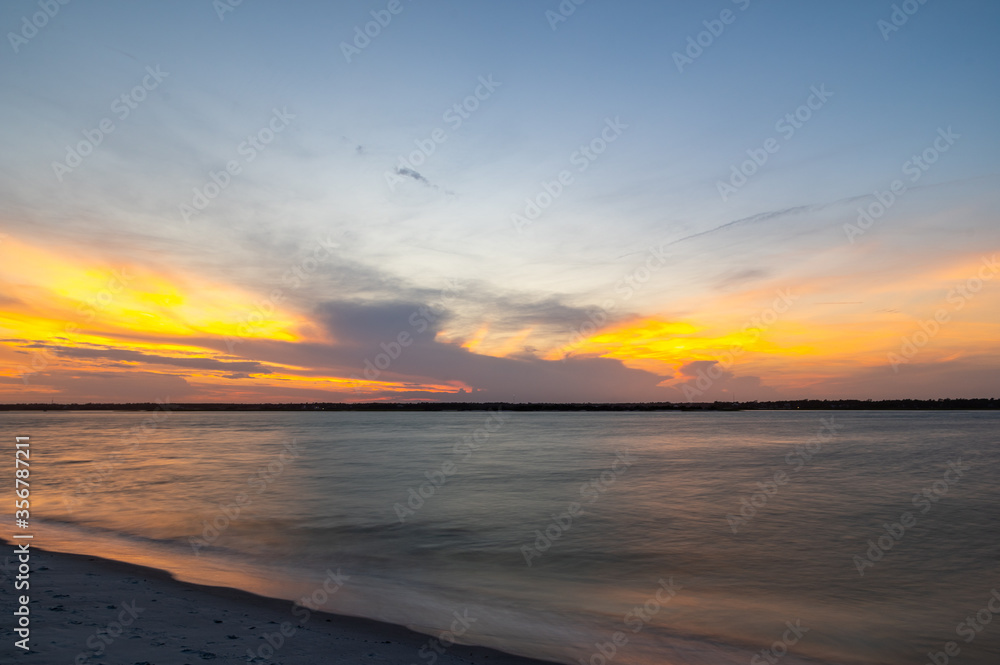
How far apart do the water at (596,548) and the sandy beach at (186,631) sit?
0.62 metres

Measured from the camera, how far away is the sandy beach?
563 centimetres

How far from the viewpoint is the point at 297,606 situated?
830 centimetres

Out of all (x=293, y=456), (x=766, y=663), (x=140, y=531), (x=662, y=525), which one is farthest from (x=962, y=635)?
(x=293, y=456)

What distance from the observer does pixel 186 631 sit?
21.2ft

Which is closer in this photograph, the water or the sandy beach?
Answer: the sandy beach

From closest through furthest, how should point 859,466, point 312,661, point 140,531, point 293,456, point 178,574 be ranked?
point 312,661
point 178,574
point 140,531
point 859,466
point 293,456

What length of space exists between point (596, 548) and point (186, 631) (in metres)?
10.3

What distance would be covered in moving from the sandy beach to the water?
2.04ft

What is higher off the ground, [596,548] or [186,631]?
[186,631]

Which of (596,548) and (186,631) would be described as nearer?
(186,631)

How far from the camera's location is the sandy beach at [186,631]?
18.5ft

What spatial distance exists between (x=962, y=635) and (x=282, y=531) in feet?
51.1

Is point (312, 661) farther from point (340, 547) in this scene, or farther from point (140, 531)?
point (140, 531)

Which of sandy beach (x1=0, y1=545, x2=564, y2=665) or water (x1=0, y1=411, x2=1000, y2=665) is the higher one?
sandy beach (x1=0, y1=545, x2=564, y2=665)
